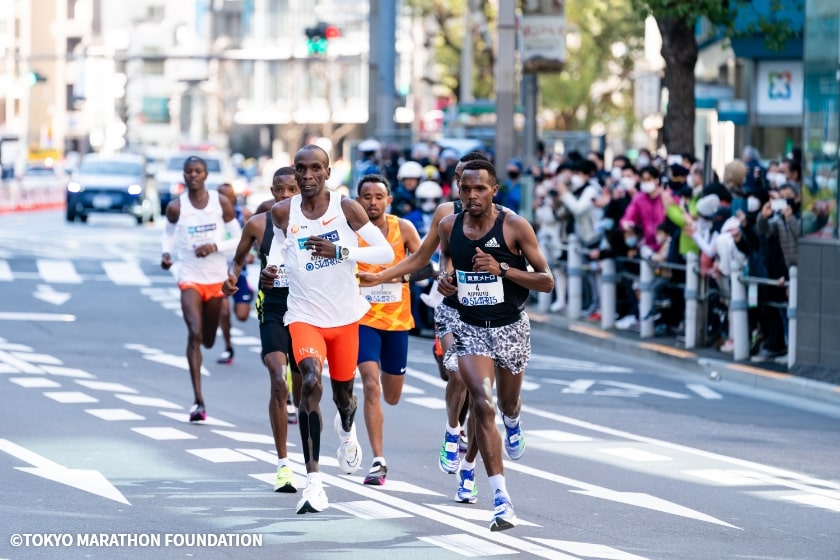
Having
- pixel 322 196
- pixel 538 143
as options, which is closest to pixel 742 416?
pixel 322 196

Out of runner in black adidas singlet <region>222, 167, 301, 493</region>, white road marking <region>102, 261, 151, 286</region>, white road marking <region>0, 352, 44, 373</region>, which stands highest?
runner in black adidas singlet <region>222, 167, 301, 493</region>

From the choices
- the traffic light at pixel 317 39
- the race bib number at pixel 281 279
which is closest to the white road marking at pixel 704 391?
the race bib number at pixel 281 279

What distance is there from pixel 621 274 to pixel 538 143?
73.1 ft

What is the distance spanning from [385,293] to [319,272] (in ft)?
4.70

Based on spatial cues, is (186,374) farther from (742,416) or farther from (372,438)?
(372,438)

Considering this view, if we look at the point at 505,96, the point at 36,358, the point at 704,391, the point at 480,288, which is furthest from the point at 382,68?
the point at 480,288

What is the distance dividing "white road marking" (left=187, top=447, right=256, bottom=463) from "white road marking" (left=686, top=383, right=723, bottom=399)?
5591mm

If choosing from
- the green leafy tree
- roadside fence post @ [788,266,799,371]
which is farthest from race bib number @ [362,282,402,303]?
the green leafy tree

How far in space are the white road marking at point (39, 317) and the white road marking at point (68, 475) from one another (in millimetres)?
10240

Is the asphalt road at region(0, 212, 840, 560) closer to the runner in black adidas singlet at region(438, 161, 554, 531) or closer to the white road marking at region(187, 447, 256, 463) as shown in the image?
the white road marking at region(187, 447, 256, 463)

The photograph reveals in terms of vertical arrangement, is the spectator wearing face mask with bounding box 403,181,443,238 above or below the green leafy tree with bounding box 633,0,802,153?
below

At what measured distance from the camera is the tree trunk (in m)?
26.0

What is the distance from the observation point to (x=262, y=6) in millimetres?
112125

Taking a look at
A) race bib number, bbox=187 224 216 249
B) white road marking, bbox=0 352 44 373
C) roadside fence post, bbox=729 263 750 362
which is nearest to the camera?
race bib number, bbox=187 224 216 249
